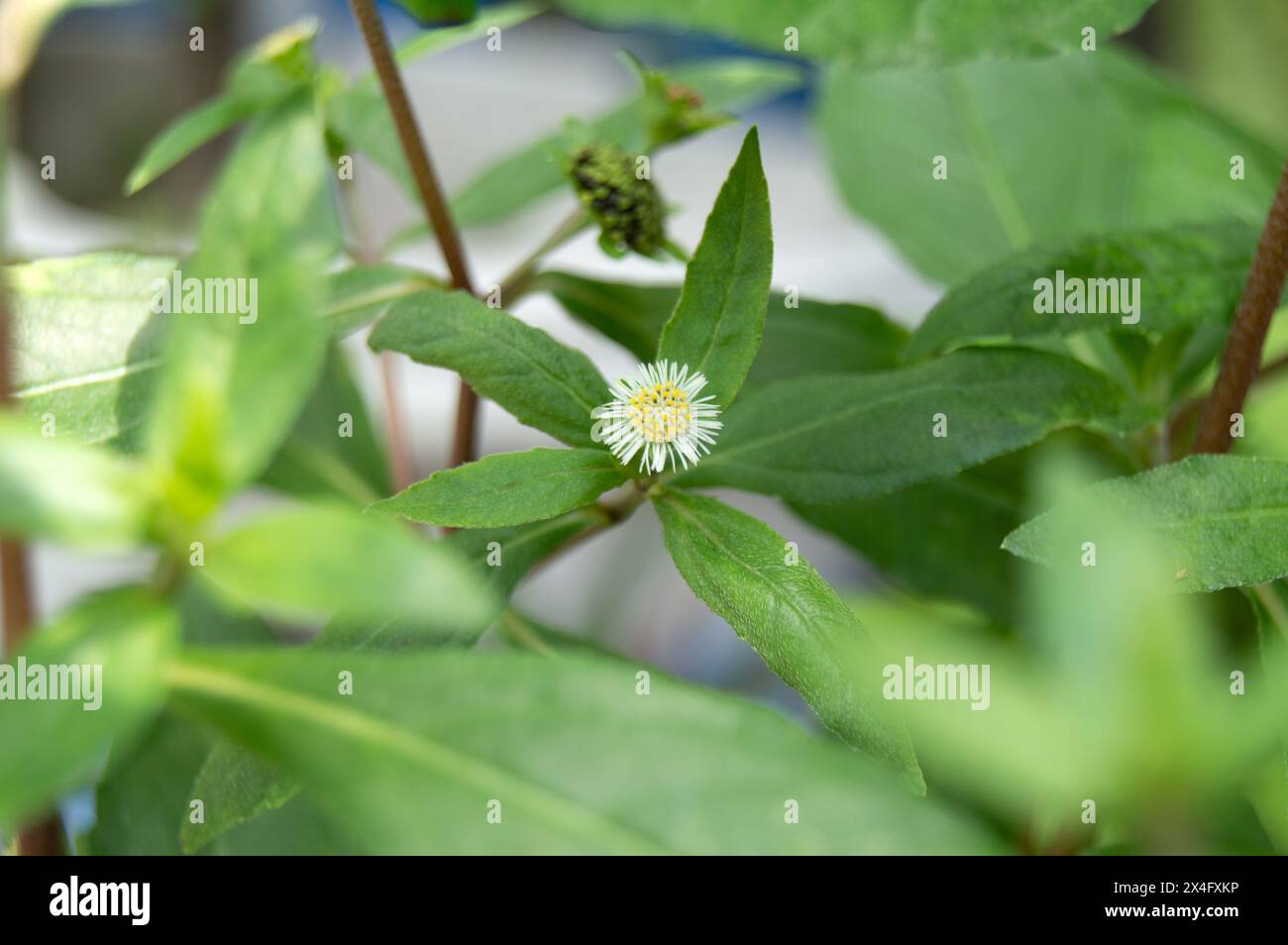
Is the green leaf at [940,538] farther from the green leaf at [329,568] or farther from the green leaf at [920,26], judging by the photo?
the green leaf at [329,568]

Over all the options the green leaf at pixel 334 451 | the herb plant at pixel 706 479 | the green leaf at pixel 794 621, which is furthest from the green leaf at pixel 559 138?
the green leaf at pixel 794 621

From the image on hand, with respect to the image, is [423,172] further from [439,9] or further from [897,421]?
[897,421]

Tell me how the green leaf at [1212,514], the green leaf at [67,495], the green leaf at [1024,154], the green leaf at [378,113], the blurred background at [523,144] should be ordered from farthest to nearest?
the blurred background at [523,144] < the green leaf at [1024,154] < the green leaf at [378,113] < the green leaf at [1212,514] < the green leaf at [67,495]

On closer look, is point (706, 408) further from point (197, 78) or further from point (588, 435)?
point (197, 78)

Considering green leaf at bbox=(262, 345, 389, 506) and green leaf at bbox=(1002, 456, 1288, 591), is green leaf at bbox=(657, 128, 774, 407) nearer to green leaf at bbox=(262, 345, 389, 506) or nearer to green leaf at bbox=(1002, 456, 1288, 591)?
green leaf at bbox=(1002, 456, 1288, 591)

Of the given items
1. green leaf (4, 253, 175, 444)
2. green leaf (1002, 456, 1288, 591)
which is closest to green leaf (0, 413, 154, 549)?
green leaf (4, 253, 175, 444)
